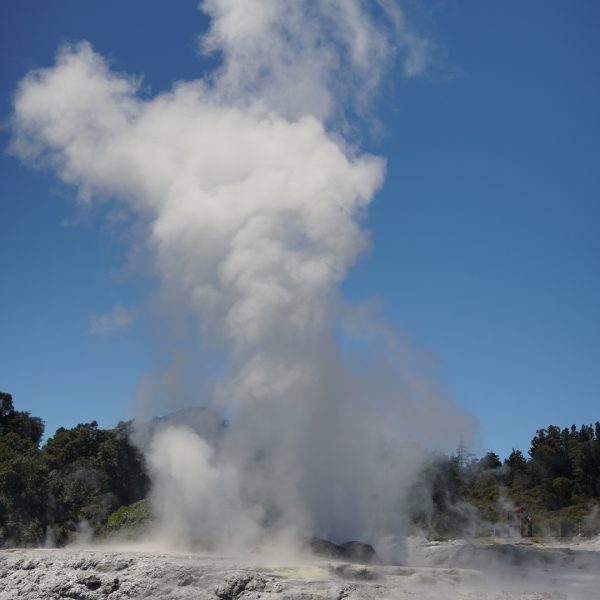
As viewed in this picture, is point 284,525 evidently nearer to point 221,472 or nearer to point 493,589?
point 221,472

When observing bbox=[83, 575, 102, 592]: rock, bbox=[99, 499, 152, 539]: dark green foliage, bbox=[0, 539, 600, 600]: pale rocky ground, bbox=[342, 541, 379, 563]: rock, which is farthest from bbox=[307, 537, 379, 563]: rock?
bbox=[99, 499, 152, 539]: dark green foliage

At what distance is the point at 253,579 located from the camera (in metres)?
15.5

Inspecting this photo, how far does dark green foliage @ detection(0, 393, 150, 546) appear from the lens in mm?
29359

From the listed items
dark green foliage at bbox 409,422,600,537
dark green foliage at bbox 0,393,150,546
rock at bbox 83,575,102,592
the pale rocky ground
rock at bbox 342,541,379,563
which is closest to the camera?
the pale rocky ground

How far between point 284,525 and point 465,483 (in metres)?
42.5

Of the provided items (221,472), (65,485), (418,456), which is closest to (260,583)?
(221,472)

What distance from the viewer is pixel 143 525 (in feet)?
79.6

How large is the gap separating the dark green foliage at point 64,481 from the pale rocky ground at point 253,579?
10.1m

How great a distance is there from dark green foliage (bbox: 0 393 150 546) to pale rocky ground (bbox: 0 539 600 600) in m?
Answer: 10.1

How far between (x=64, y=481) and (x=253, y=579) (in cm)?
2245

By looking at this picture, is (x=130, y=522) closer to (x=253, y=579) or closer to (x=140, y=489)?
(x=253, y=579)

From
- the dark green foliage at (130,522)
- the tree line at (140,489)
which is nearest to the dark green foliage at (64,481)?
the tree line at (140,489)

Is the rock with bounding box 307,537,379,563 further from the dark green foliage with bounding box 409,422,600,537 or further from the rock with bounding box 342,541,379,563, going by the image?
the dark green foliage with bounding box 409,422,600,537

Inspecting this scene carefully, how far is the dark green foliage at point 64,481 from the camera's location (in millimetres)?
29359
